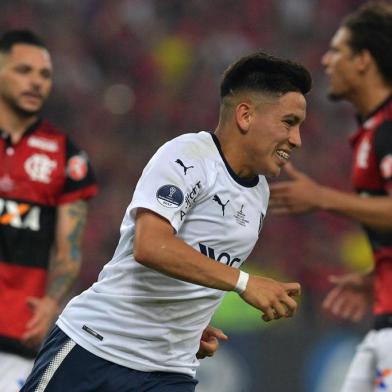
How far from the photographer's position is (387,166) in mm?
4922

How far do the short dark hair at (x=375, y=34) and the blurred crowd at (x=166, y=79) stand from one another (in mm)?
4091

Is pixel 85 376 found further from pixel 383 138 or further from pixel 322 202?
pixel 383 138

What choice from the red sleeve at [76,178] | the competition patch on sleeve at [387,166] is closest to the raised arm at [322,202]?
the competition patch on sleeve at [387,166]

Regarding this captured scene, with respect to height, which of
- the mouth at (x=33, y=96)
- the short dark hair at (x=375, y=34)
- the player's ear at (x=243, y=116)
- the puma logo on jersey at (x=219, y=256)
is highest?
the short dark hair at (x=375, y=34)

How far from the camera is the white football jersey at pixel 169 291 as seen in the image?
134 inches

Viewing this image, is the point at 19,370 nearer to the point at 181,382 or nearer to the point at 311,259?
the point at 181,382

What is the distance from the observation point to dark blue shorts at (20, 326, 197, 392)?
3.43 meters

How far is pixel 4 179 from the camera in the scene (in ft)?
17.0

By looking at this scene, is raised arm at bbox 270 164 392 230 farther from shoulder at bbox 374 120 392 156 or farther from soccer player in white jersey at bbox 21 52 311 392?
soccer player in white jersey at bbox 21 52 311 392

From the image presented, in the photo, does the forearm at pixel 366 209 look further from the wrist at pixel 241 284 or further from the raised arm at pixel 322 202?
the wrist at pixel 241 284

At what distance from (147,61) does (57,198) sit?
20.0ft

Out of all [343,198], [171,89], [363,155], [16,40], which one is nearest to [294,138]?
[343,198]

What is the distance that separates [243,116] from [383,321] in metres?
1.85

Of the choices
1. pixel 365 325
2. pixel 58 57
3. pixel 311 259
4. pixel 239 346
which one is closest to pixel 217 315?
pixel 239 346
